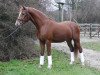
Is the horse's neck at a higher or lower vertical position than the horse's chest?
higher

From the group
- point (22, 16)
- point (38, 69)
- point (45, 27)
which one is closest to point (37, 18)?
point (45, 27)

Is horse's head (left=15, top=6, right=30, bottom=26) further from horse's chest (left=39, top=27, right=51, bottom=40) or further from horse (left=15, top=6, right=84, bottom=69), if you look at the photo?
horse's chest (left=39, top=27, right=51, bottom=40)

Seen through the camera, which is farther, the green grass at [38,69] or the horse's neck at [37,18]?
the horse's neck at [37,18]

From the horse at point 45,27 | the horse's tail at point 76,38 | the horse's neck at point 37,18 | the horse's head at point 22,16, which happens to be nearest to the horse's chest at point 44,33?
the horse at point 45,27

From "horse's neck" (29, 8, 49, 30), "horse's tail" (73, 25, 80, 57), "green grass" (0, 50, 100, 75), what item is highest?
"horse's neck" (29, 8, 49, 30)

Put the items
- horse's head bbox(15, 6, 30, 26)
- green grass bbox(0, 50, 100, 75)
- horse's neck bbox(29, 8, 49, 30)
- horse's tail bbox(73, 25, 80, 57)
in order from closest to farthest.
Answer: green grass bbox(0, 50, 100, 75), horse's head bbox(15, 6, 30, 26), horse's neck bbox(29, 8, 49, 30), horse's tail bbox(73, 25, 80, 57)

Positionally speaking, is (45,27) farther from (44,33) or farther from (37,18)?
(37,18)

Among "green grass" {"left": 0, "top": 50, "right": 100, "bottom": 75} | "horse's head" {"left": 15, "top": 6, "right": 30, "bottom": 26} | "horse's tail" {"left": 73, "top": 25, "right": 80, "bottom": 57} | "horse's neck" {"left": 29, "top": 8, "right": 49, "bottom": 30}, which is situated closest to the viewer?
"green grass" {"left": 0, "top": 50, "right": 100, "bottom": 75}

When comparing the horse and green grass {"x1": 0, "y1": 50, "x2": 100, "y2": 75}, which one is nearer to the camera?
green grass {"x1": 0, "y1": 50, "x2": 100, "y2": 75}

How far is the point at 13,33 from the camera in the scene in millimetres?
12906

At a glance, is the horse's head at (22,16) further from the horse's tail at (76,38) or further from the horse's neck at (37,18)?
the horse's tail at (76,38)

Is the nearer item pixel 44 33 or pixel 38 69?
pixel 38 69

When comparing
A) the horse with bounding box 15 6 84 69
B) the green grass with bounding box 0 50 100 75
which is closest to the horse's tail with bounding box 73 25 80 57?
the horse with bounding box 15 6 84 69

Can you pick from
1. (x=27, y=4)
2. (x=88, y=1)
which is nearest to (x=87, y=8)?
(x=88, y=1)
